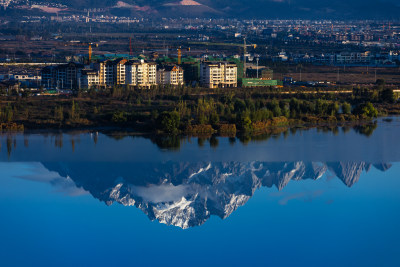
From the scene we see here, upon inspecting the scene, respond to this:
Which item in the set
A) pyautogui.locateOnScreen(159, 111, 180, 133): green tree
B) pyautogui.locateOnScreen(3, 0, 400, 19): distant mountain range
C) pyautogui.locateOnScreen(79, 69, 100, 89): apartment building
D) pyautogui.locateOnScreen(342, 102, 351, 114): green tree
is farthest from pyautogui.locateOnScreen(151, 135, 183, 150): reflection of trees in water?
pyautogui.locateOnScreen(3, 0, 400, 19): distant mountain range

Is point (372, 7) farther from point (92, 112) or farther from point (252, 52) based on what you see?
point (92, 112)

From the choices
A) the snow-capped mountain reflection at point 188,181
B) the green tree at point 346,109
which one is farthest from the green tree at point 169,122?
the green tree at point 346,109

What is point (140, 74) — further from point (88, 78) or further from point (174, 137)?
point (174, 137)

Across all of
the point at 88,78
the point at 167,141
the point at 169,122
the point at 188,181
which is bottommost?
the point at 188,181

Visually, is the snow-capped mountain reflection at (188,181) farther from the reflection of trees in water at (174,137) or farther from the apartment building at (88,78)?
the apartment building at (88,78)

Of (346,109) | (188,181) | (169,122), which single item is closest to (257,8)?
(346,109)

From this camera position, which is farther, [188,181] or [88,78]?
[88,78]
